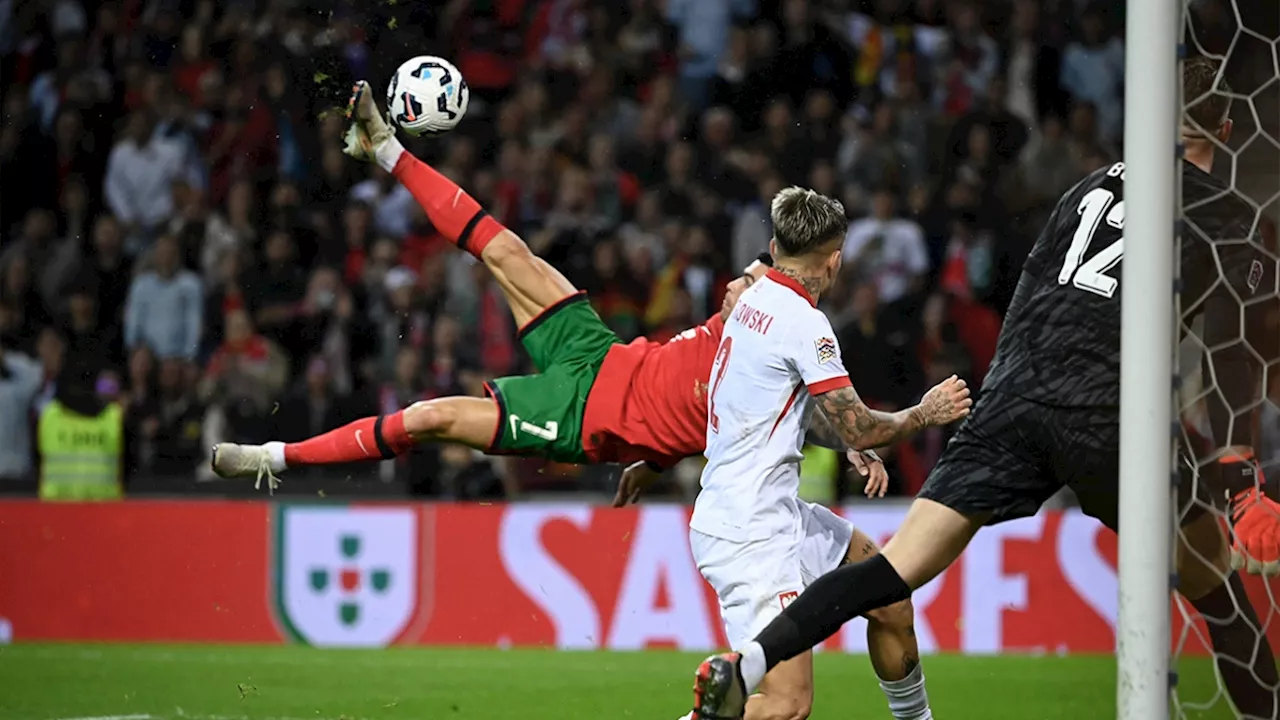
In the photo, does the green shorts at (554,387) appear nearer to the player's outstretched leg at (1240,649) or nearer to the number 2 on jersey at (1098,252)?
the number 2 on jersey at (1098,252)

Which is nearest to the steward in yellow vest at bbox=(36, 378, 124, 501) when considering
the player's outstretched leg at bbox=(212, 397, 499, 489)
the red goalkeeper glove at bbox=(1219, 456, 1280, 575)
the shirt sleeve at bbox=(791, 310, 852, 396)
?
the player's outstretched leg at bbox=(212, 397, 499, 489)

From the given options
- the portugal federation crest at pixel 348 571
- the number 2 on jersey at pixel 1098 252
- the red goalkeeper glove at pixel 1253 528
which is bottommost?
the portugal federation crest at pixel 348 571

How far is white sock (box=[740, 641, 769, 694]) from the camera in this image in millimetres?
4715

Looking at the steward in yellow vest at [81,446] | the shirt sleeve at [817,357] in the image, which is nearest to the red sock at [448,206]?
the shirt sleeve at [817,357]

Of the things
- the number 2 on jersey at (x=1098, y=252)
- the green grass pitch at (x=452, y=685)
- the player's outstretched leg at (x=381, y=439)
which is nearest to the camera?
the number 2 on jersey at (x=1098, y=252)

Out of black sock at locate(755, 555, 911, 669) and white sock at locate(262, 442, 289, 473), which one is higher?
white sock at locate(262, 442, 289, 473)

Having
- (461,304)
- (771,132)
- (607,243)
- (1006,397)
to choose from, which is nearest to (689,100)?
(771,132)

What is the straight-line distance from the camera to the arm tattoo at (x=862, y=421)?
5082 mm

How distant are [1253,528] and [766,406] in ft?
4.80

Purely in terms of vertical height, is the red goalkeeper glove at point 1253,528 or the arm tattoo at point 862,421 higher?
the arm tattoo at point 862,421

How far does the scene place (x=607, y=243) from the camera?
12875mm

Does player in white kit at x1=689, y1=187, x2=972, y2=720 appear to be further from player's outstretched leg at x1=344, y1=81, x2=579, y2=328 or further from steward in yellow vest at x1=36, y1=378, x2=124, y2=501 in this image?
steward in yellow vest at x1=36, y1=378, x2=124, y2=501

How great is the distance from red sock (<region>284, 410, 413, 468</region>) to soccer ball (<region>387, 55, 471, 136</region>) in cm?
116

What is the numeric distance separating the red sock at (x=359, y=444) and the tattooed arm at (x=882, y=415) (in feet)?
6.45
